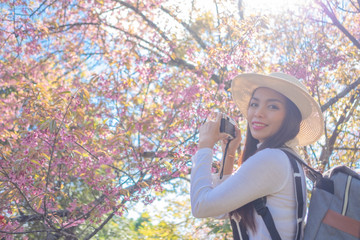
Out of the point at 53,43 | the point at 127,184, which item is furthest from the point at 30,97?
the point at 53,43

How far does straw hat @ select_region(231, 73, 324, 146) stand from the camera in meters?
1.84

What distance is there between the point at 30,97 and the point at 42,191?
738 mm

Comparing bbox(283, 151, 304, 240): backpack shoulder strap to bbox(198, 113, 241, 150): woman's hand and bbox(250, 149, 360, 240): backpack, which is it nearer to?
bbox(250, 149, 360, 240): backpack

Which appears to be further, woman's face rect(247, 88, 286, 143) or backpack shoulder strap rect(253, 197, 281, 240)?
woman's face rect(247, 88, 286, 143)

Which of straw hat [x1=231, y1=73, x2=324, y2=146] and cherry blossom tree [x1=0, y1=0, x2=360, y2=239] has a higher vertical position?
cherry blossom tree [x1=0, y1=0, x2=360, y2=239]

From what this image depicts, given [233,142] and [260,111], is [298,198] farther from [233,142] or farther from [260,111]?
[233,142]

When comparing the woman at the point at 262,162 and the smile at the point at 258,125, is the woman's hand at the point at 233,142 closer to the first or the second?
the woman at the point at 262,162

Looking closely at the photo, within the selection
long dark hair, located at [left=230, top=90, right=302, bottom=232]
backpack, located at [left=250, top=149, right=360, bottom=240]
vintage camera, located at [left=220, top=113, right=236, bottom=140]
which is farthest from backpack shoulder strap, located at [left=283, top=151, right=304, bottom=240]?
vintage camera, located at [left=220, top=113, right=236, bottom=140]

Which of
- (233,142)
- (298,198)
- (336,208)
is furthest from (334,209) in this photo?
(233,142)

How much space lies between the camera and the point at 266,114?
1846mm

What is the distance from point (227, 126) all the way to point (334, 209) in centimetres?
66

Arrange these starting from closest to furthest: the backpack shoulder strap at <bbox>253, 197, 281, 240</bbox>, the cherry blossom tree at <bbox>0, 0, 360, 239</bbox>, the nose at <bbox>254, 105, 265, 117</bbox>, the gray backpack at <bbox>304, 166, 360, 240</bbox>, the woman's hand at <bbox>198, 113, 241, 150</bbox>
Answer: the gray backpack at <bbox>304, 166, 360, 240</bbox> → the backpack shoulder strap at <bbox>253, 197, 281, 240</bbox> → the woman's hand at <bbox>198, 113, 241, 150</bbox> → the nose at <bbox>254, 105, 265, 117</bbox> → the cherry blossom tree at <bbox>0, 0, 360, 239</bbox>

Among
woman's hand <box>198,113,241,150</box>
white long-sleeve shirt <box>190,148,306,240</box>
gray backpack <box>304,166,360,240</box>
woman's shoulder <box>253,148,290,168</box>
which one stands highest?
woman's hand <box>198,113,241,150</box>

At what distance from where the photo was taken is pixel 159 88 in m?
5.57
